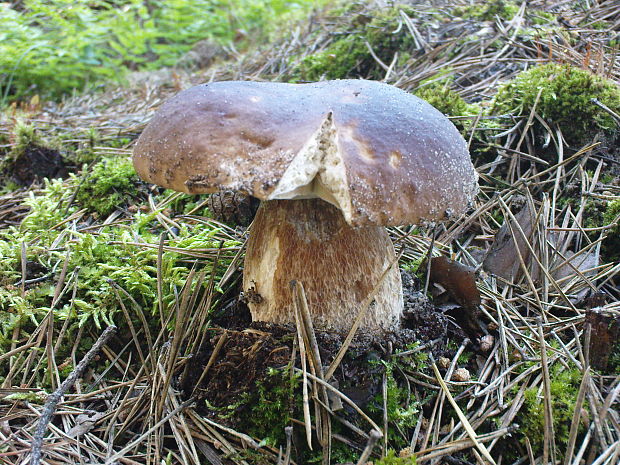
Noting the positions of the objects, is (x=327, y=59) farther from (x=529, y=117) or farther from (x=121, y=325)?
(x=121, y=325)

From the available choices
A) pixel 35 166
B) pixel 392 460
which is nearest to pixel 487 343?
pixel 392 460

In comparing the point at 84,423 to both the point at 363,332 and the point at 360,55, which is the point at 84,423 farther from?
the point at 360,55

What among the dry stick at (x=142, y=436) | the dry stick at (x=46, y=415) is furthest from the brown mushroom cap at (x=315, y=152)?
the dry stick at (x=142, y=436)

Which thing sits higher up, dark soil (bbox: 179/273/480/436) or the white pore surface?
the white pore surface

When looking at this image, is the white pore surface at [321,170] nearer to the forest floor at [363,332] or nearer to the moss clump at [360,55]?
the forest floor at [363,332]

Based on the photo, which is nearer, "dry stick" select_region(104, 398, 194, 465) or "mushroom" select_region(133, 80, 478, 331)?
"mushroom" select_region(133, 80, 478, 331)

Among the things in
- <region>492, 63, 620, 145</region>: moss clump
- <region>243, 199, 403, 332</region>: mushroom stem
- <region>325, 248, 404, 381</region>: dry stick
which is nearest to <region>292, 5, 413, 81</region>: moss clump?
<region>492, 63, 620, 145</region>: moss clump

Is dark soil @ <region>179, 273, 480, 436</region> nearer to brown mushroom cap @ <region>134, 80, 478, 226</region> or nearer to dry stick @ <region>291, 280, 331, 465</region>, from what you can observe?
dry stick @ <region>291, 280, 331, 465</region>
